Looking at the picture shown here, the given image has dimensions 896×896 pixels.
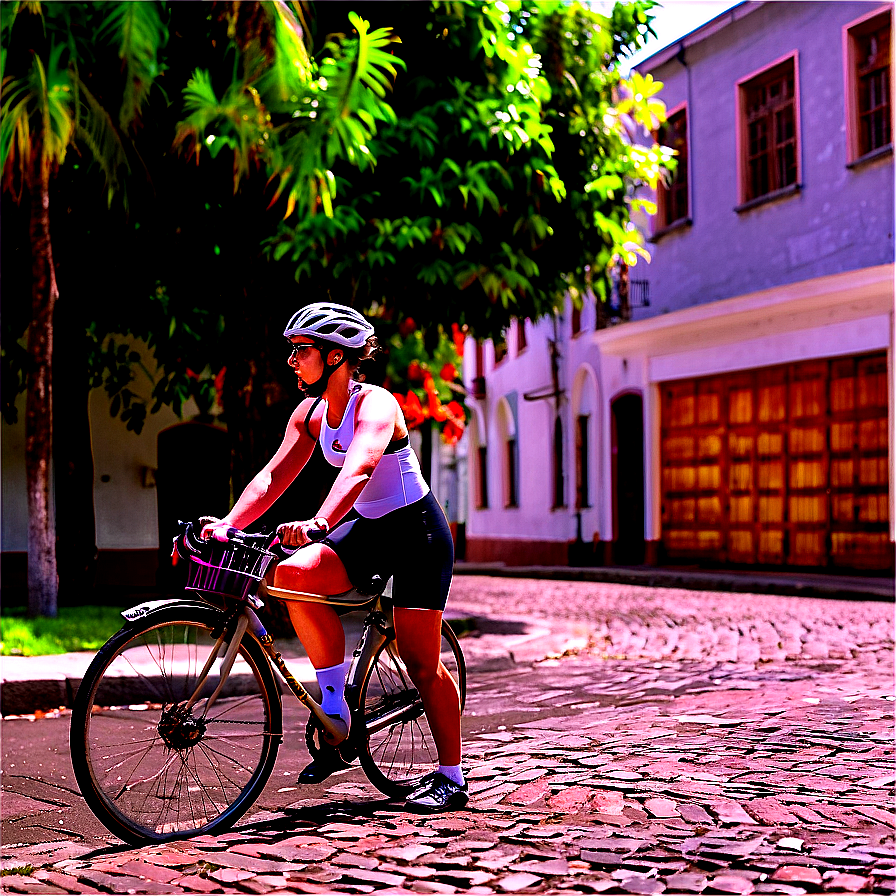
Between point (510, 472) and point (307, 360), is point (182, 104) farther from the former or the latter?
point (510, 472)

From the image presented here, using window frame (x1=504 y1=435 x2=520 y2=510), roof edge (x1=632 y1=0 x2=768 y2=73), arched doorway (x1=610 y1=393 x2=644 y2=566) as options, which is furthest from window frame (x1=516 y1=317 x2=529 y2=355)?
roof edge (x1=632 y1=0 x2=768 y2=73)

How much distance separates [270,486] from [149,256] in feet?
31.5

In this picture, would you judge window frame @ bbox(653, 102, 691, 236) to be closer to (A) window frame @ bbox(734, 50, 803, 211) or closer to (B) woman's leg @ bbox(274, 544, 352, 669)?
(A) window frame @ bbox(734, 50, 803, 211)

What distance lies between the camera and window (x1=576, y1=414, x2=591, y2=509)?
90.8 ft

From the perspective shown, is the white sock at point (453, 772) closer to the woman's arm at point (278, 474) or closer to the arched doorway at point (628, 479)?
the woman's arm at point (278, 474)

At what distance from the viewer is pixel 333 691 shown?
4641mm

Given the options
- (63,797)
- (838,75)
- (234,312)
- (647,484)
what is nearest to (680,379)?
(647,484)

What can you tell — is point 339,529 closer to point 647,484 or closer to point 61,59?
point 61,59

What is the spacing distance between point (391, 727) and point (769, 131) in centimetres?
1836

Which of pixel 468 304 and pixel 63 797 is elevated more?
pixel 468 304

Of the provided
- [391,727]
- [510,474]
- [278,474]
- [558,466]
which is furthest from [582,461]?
[278,474]

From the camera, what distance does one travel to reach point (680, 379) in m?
23.6

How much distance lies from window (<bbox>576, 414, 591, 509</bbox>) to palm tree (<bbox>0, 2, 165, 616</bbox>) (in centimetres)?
1735

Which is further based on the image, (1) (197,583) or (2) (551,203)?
(2) (551,203)
